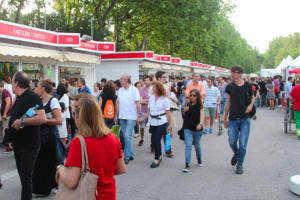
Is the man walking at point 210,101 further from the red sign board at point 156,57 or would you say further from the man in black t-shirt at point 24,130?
the red sign board at point 156,57

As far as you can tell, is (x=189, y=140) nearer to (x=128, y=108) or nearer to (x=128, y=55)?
(x=128, y=108)

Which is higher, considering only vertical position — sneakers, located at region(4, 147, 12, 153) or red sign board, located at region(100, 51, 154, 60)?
red sign board, located at region(100, 51, 154, 60)

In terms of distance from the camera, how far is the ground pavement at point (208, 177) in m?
4.87

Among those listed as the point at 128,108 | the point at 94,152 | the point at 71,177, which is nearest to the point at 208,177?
the point at 128,108

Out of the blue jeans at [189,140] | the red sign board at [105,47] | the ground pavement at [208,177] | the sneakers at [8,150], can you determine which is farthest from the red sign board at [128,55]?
the blue jeans at [189,140]

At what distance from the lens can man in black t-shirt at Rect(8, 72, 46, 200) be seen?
399 centimetres

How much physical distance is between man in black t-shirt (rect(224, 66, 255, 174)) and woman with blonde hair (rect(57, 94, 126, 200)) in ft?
13.0

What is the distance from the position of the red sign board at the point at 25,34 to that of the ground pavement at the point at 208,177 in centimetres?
458

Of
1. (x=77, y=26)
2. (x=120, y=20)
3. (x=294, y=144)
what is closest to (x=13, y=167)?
(x=294, y=144)

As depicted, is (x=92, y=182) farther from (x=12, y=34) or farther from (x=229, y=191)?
(x=12, y=34)

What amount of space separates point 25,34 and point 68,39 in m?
2.36

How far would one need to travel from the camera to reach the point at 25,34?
11555 mm

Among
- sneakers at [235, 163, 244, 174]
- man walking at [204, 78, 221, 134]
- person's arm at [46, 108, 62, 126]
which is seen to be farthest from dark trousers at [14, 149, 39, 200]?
man walking at [204, 78, 221, 134]

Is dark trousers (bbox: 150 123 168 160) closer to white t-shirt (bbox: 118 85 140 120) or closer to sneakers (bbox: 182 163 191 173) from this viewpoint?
white t-shirt (bbox: 118 85 140 120)
